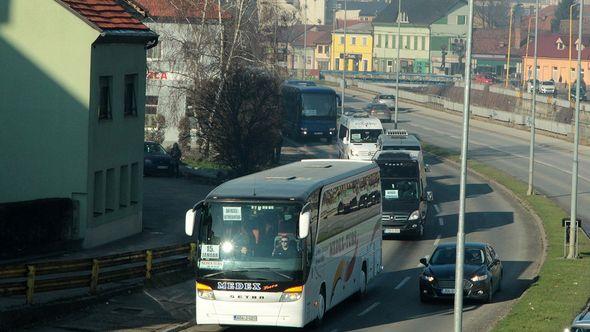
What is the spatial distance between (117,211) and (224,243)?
14.8 meters

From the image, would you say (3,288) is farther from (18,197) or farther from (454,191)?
(454,191)

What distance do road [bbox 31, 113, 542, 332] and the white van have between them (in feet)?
38.6

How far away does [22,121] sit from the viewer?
3444 centimetres

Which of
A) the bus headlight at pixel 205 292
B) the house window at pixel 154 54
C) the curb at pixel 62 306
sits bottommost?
the curb at pixel 62 306

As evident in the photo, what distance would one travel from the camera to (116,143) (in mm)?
36656

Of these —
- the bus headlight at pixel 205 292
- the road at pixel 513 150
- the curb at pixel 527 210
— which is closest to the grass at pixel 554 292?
the curb at pixel 527 210

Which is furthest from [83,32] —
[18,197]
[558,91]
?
[558,91]

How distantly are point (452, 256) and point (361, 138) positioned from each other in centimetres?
3199

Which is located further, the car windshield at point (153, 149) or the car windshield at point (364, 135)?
the car windshield at point (364, 135)

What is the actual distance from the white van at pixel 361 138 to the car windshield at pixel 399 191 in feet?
59.3

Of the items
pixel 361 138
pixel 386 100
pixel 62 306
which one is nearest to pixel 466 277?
pixel 62 306

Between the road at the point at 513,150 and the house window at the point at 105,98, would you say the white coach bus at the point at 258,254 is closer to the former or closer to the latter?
the house window at the point at 105,98

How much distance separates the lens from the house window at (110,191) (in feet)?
119

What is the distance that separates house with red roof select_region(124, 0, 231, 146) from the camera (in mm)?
59469
